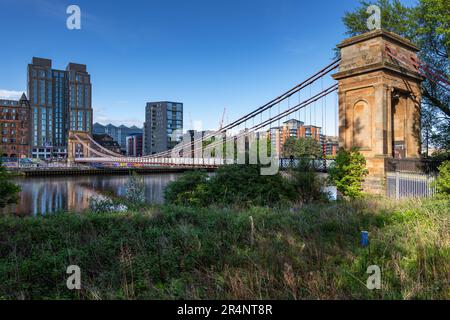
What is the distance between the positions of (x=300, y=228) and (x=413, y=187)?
10.2m

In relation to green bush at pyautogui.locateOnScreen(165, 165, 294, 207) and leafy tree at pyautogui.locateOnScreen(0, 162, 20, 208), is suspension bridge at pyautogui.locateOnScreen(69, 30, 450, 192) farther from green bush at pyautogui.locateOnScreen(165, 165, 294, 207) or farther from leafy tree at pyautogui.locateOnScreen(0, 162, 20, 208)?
leafy tree at pyautogui.locateOnScreen(0, 162, 20, 208)

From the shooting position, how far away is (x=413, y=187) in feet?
42.7

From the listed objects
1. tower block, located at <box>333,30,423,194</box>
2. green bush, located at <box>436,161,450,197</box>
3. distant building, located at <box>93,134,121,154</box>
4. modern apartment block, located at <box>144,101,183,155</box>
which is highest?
modern apartment block, located at <box>144,101,183,155</box>

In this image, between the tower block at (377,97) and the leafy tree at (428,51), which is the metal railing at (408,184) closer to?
the tower block at (377,97)

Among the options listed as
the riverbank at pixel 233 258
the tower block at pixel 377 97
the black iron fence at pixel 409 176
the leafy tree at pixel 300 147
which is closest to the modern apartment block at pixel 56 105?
the leafy tree at pixel 300 147

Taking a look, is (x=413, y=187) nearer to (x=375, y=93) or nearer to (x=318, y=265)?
(x=375, y=93)

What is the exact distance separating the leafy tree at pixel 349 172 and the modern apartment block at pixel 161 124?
4539 inches

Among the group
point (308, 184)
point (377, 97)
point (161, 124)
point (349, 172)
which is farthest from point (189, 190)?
point (161, 124)

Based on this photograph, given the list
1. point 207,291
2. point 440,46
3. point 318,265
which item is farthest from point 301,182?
point 440,46

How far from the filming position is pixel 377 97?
14.5 meters

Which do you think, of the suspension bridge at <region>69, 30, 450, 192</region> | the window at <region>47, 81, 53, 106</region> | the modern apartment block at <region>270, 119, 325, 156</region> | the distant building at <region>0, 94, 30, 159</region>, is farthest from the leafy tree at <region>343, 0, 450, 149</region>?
the window at <region>47, 81, 53, 106</region>

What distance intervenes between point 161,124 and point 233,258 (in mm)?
131271

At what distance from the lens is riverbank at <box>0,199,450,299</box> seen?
3.42m

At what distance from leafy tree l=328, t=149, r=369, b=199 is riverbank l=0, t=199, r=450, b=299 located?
7573 mm
